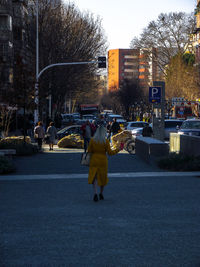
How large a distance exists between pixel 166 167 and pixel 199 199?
25.6 ft

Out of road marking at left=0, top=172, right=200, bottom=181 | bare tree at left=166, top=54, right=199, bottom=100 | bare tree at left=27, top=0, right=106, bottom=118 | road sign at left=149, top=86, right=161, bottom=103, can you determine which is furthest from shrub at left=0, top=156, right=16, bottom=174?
bare tree at left=166, top=54, right=199, bottom=100

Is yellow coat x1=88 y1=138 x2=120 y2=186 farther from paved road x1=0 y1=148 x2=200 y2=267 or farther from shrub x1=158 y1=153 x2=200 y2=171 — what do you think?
shrub x1=158 y1=153 x2=200 y2=171

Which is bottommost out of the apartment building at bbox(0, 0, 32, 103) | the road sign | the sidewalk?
the sidewalk

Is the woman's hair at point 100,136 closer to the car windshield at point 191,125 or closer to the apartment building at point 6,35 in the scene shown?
the car windshield at point 191,125

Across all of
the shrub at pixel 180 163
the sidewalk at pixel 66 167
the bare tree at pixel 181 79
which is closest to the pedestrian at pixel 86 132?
the sidewalk at pixel 66 167

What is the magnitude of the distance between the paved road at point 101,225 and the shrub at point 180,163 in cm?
374

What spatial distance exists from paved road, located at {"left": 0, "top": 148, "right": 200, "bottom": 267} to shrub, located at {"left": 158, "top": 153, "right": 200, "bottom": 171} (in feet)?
12.3

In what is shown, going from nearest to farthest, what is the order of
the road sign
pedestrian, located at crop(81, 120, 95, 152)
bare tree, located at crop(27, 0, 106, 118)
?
1. the road sign
2. pedestrian, located at crop(81, 120, 95, 152)
3. bare tree, located at crop(27, 0, 106, 118)

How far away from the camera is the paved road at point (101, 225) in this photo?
6879mm

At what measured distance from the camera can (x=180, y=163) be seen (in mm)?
19828

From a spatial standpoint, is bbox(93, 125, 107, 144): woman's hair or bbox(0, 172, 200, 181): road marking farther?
bbox(0, 172, 200, 181): road marking

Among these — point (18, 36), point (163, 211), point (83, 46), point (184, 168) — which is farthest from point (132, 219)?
point (18, 36)

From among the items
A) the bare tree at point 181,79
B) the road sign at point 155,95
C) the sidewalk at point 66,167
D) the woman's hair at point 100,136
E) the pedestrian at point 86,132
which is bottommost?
the sidewalk at point 66,167

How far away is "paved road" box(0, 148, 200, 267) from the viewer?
6879 mm
